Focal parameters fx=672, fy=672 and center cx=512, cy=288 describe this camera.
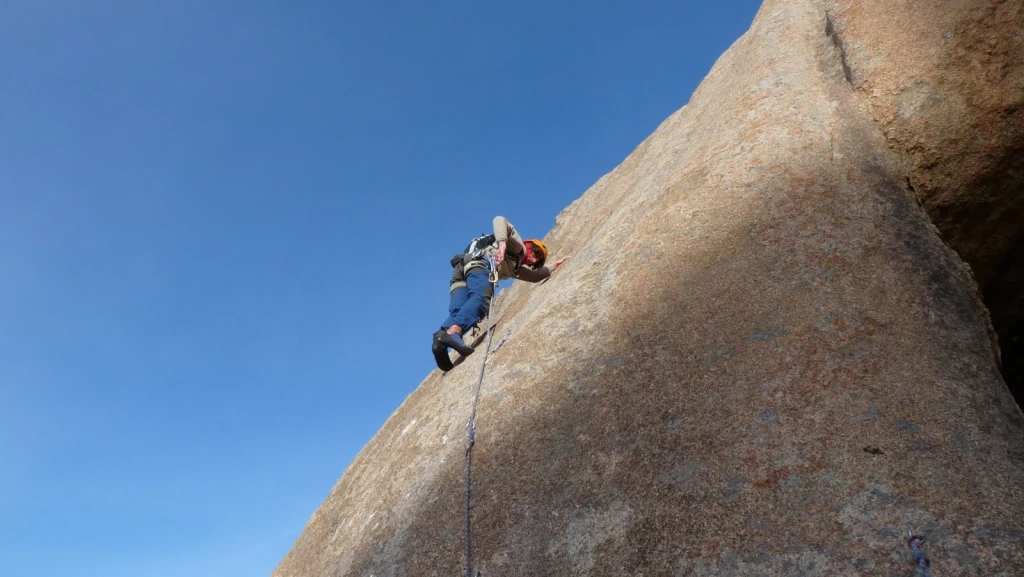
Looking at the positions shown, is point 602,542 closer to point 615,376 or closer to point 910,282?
point 615,376

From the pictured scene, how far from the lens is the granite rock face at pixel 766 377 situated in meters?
3.12

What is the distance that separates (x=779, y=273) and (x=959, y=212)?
7.11 feet

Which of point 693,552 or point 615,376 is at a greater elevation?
point 615,376

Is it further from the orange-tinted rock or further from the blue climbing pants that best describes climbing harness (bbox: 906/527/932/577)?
the blue climbing pants

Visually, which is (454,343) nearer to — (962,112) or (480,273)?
(480,273)

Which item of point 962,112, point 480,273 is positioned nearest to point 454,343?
point 480,273

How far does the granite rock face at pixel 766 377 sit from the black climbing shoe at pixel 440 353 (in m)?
0.60

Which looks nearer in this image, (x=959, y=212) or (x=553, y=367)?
(x=553, y=367)

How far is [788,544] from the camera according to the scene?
302cm

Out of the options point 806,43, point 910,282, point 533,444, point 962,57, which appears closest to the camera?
point 910,282

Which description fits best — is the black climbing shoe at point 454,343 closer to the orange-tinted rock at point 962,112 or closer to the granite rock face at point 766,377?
the granite rock face at point 766,377

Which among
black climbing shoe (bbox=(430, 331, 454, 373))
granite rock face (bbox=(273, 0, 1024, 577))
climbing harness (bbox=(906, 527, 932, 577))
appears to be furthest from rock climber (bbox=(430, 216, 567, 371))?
climbing harness (bbox=(906, 527, 932, 577))

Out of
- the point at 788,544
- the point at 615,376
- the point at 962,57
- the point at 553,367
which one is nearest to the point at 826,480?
the point at 788,544

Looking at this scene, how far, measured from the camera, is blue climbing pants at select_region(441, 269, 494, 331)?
304 inches
